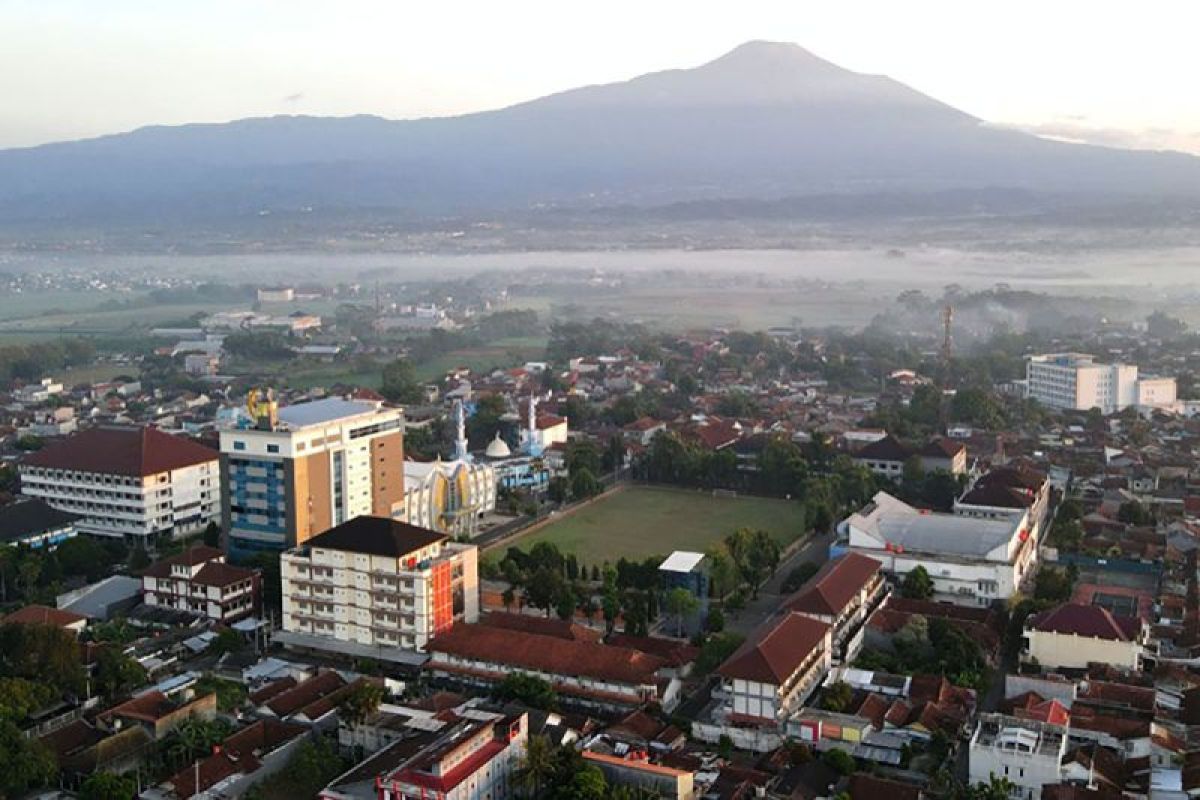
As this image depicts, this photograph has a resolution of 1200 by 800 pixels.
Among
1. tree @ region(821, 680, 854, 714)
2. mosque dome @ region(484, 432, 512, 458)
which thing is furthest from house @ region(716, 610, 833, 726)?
mosque dome @ region(484, 432, 512, 458)

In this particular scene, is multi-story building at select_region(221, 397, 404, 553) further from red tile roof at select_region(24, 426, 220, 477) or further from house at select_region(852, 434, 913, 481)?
house at select_region(852, 434, 913, 481)

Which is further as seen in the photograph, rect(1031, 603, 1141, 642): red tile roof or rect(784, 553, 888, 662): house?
rect(784, 553, 888, 662): house

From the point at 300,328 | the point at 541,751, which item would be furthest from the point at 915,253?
the point at 541,751

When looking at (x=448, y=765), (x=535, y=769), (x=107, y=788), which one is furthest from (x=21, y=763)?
(x=535, y=769)

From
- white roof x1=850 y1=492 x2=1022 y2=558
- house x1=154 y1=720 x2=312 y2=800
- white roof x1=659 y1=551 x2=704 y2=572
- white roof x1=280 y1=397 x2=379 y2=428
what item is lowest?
house x1=154 y1=720 x2=312 y2=800

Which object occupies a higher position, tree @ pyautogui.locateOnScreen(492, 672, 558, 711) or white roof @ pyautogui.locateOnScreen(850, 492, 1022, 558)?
white roof @ pyautogui.locateOnScreen(850, 492, 1022, 558)

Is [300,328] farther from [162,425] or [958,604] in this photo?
[958,604]

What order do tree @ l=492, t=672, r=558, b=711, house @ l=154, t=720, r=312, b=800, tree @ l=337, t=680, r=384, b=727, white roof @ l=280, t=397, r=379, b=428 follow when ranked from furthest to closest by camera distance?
white roof @ l=280, t=397, r=379, b=428
tree @ l=492, t=672, r=558, b=711
tree @ l=337, t=680, r=384, b=727
house @ l=154, t=720, r=312, b=800

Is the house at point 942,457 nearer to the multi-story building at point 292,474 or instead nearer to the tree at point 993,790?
the multi-story building at point 292,474
